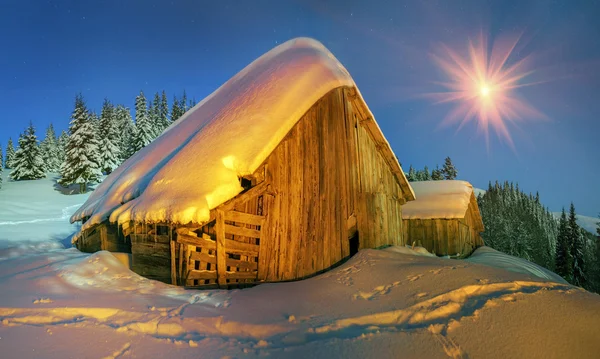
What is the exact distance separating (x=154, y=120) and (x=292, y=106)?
54.6m

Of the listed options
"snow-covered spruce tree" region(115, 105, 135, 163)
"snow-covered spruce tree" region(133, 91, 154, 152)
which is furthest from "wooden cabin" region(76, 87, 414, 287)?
"snow-covered spruce tree" region(115, 105, 135, 163)

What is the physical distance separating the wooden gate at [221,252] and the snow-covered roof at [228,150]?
668 millimetres

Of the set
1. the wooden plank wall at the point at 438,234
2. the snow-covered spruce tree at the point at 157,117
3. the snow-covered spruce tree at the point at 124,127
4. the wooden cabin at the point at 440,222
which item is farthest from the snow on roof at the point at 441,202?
the snow-covered spruce tree at the point at 124,127

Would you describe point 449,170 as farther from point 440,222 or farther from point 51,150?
point 51,150

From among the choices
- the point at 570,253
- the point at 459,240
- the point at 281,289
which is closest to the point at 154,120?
the point at 459,240

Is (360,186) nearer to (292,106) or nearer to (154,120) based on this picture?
(292,106)

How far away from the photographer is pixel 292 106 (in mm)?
7699

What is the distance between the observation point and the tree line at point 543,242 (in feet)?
128

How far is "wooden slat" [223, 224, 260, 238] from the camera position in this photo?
6.56m

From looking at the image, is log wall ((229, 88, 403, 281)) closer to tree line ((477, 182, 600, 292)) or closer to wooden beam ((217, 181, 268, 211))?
wooden beam ((217, 181, 268, 211))

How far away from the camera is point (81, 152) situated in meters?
37.7

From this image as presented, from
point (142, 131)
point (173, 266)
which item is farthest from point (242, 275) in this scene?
point (142, 131)

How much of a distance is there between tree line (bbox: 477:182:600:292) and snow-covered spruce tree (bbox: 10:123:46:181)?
248 ft

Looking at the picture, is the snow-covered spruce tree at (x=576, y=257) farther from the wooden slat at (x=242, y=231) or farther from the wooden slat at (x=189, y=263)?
the wooden slat at (x=189, y=263)
